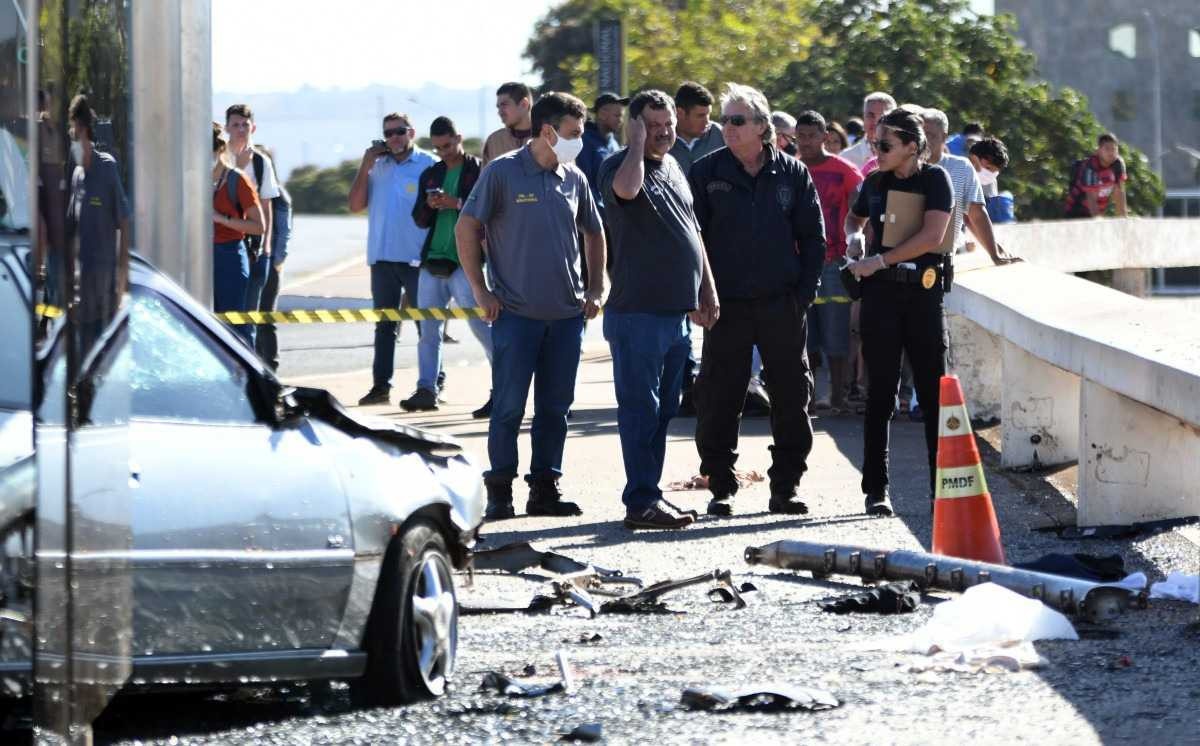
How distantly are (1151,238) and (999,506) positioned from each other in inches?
560

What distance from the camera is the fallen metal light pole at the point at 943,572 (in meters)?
7.70

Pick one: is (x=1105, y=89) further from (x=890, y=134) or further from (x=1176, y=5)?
(x=890, y=134)

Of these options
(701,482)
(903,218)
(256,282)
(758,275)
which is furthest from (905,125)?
(256,282)

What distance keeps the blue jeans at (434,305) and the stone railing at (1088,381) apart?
3199 millimetres

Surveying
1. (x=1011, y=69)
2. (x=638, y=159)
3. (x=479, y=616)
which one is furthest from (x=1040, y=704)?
(x=1011, y=69)

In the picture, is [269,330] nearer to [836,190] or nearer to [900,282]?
[836,190]

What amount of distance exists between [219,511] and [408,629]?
2.67 ft

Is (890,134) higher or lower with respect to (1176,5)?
lower

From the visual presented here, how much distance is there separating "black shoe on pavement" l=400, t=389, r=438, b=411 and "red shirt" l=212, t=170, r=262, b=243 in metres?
1.62

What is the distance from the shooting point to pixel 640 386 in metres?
10.4

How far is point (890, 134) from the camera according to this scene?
10.5 metres

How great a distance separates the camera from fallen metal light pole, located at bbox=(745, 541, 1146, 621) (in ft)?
25.3

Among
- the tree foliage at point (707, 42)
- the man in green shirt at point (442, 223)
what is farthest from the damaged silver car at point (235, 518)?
the tree foliage at point (707, 42)

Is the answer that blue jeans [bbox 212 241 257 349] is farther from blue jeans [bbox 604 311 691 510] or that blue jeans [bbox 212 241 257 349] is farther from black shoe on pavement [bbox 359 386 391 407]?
blue jeans [bbox 604 311 691 510]
